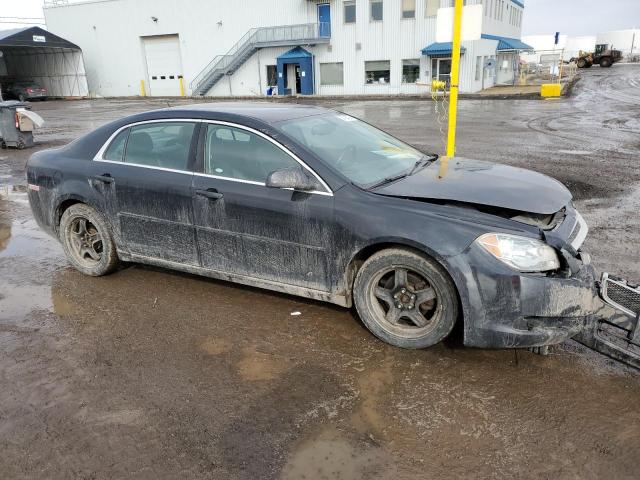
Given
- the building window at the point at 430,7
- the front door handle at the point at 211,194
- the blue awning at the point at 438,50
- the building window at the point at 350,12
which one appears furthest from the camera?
the building window at the point at 350,12

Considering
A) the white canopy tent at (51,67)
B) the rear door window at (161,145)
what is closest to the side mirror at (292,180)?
the rear door window at (161,145)

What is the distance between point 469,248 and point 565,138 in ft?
40.8

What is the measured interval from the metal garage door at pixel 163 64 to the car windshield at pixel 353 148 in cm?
4236

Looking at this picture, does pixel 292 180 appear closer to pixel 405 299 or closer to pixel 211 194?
pixel 211 194

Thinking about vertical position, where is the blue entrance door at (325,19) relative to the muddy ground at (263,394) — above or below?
above

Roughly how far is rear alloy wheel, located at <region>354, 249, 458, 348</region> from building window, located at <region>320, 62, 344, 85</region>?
35.2 metres

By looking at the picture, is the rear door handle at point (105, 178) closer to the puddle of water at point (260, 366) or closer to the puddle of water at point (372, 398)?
the puddle of water at point (260, 366)

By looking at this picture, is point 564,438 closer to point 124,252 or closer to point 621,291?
point 621,291

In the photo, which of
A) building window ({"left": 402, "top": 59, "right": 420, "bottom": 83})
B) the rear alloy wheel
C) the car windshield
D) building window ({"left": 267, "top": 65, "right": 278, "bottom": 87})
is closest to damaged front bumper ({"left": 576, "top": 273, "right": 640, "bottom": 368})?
the rear alloy wheel

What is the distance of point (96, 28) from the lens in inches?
1822

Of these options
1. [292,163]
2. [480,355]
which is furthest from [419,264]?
[292,163]

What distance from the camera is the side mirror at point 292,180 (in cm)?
383

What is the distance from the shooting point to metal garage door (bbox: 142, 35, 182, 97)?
4366 cm

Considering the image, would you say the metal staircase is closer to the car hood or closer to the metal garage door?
the metal garage door
